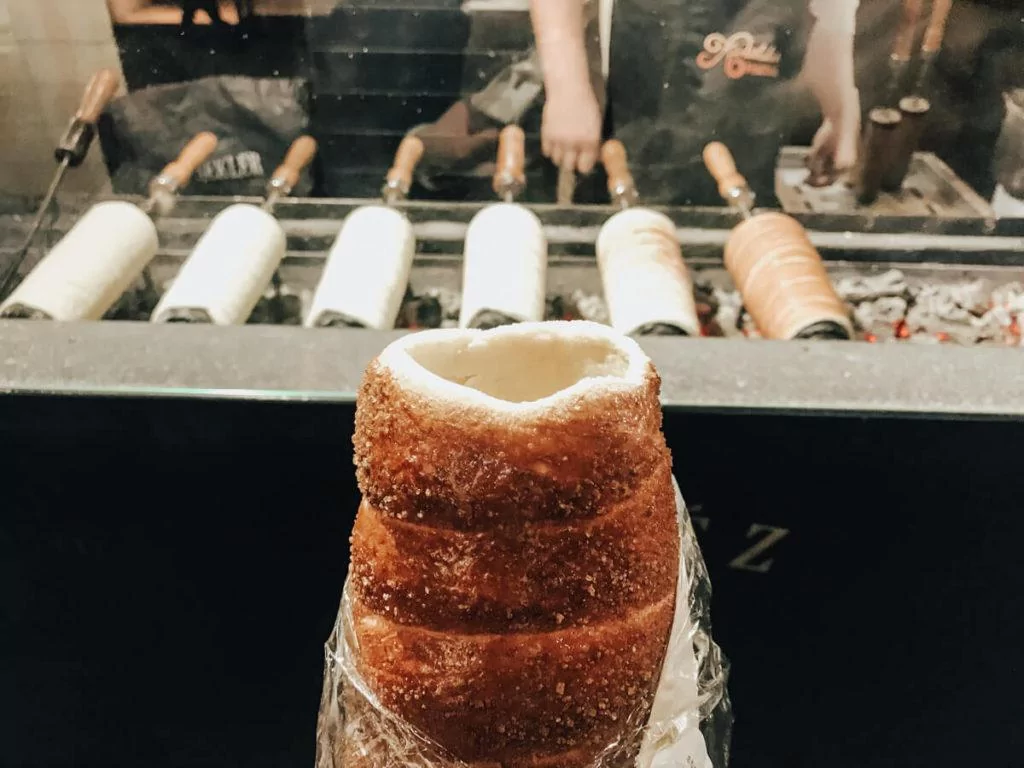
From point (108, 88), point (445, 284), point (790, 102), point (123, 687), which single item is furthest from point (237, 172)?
point (790, 102)

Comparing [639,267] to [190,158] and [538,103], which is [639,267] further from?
[190,158]

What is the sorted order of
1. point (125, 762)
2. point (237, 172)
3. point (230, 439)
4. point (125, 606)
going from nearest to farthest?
1. point (230, 439)
2. point (125, 606)
3. point (125, 762)
4. point (237, 172)

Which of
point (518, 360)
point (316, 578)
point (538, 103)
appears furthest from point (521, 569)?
point (538, 103)

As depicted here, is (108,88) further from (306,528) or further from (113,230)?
(306,528)

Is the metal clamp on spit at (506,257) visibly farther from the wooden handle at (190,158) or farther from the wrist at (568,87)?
the wooden handle at (190,158)

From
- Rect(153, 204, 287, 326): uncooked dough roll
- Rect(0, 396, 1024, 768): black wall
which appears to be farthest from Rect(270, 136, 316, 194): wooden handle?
Rect(0, 396, 1024, 768): black wall
